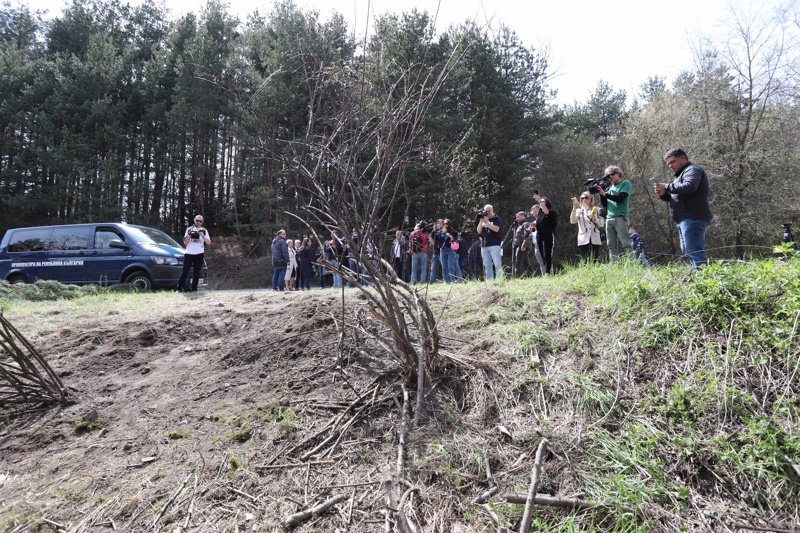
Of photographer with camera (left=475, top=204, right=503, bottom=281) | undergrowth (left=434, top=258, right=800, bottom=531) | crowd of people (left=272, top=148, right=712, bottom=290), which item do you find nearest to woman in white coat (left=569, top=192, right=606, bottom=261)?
crowd of people (left=272, top=148, right=712, bottom=290)

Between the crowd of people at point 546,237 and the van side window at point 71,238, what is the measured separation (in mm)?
4530

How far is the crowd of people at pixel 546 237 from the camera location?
4.57 meters

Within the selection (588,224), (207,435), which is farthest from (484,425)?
(588,224)

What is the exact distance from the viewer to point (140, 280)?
33.1ft

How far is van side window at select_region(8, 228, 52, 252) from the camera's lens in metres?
11.4

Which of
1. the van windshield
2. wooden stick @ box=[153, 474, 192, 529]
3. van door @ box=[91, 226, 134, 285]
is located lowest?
wooden stick @ box=[153, 474, 192, 529]

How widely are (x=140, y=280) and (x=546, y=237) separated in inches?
347

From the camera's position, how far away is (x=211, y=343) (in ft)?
15.1

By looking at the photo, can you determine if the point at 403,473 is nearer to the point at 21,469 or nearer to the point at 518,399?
the point at 518,399

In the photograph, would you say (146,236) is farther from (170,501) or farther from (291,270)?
(170,501)

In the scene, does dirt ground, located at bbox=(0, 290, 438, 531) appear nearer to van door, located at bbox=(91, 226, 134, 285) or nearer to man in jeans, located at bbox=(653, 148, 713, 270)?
man in jeans, located at bbox=(653, 148, 713, 270)

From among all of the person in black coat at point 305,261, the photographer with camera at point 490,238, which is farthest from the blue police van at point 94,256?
the photographer with camera at point 490,238

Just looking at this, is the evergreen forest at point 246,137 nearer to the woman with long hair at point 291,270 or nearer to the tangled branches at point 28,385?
the woman with long hair at point 291,270

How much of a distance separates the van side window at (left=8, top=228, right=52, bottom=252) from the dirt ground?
8476 millimetres
